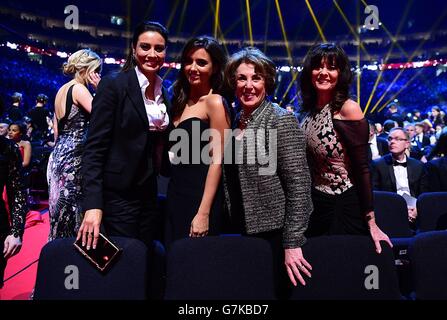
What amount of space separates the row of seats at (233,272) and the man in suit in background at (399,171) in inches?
83.9

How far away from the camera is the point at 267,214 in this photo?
1.71 m

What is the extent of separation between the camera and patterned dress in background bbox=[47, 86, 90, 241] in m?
2.30

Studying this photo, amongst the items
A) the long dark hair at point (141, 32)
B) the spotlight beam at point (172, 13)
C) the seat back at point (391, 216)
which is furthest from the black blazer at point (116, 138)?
the spotlight beam at point (172, 13)

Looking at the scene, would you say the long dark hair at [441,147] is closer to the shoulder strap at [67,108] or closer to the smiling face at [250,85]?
the smiling face at [250,85]

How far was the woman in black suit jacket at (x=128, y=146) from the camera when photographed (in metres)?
1.70

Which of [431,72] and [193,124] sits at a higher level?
[431,72]

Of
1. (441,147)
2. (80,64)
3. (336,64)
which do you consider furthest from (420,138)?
(80,64)

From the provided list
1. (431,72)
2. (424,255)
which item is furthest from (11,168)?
(431,72)

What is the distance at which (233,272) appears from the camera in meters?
1.69

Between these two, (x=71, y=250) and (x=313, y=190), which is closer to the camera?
(x=71, y=250)

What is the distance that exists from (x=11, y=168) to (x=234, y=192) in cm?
109

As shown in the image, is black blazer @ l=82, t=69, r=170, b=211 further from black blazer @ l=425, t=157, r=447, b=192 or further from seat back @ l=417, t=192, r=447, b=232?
black blazer @ l=425, t=157, r=447, b=192

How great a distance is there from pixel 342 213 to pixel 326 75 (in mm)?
706
